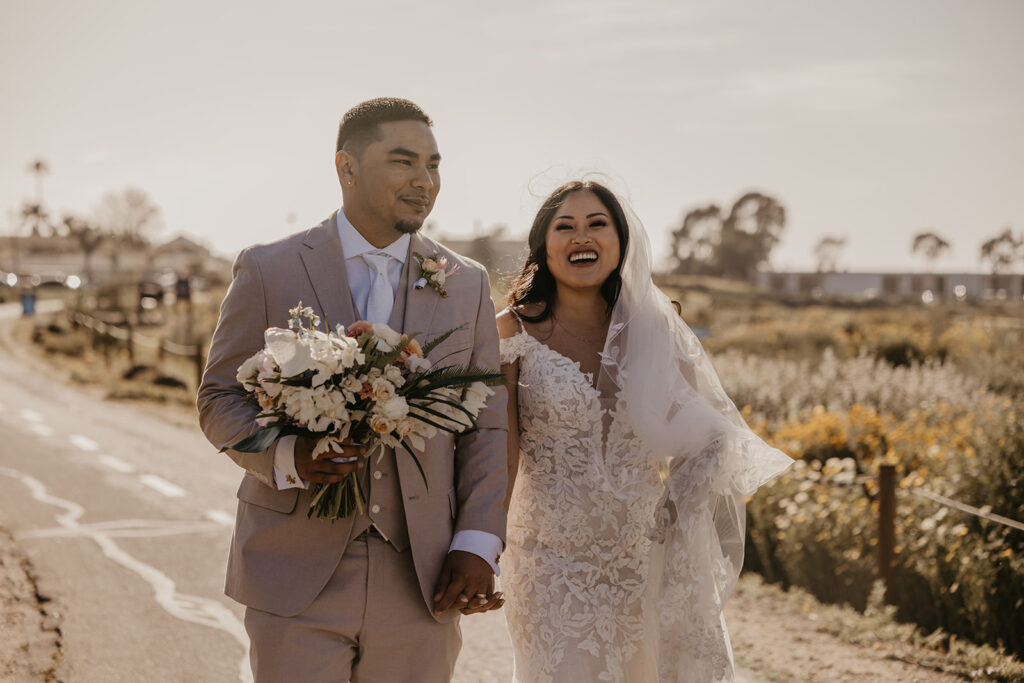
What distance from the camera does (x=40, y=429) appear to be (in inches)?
490

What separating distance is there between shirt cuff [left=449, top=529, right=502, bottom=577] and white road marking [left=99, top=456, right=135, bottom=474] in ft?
26.5

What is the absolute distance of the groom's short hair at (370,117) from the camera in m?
2.75

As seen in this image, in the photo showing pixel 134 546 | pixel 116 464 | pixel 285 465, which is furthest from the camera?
pixel 116 464

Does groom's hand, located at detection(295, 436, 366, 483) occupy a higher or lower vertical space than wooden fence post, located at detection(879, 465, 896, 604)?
higher

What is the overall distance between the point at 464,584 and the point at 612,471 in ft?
4.03

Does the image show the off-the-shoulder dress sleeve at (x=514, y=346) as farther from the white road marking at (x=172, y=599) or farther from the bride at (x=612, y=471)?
the white road marking at (x=172, y=599)

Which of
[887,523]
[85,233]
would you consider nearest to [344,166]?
[887,523]

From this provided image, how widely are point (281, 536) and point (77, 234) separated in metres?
74.9

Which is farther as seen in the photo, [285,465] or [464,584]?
[464,584]

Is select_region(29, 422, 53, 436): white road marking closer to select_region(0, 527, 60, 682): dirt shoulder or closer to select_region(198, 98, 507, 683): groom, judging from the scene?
select_region(0, 527, 60, 682): dirt shoulder

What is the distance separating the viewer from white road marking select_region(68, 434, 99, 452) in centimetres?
1113

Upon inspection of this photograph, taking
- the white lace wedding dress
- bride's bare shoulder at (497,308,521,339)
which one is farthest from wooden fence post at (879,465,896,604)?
bride's bare shoulder at (497,308,521,339)

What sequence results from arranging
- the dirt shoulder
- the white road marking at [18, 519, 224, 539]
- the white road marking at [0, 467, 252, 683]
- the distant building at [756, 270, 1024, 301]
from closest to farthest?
the dirt shoulder < the white road marking at [0, 467, 252, 683] < the white road marking at [18, 519, 224, 539] < the distant building at [756, 270, 1024, 301]

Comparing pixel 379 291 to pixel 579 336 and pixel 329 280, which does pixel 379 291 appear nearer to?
pixel 329 280
